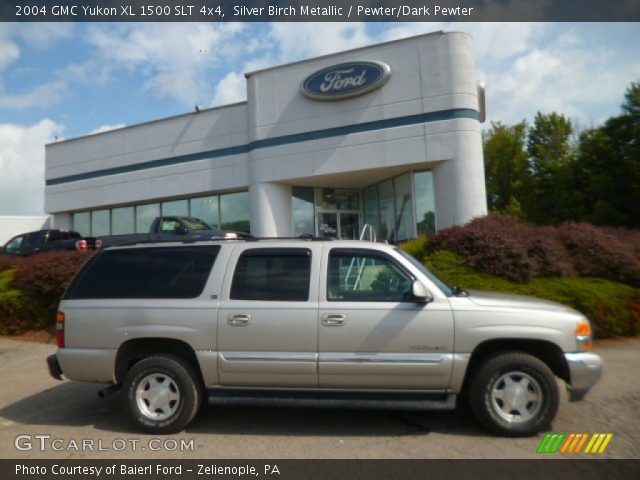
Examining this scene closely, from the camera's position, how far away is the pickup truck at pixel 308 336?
4.39 metres

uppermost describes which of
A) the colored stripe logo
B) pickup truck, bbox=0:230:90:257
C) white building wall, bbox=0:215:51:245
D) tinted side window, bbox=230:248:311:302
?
white building wall, bbox=0:215:51:245

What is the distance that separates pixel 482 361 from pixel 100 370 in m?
3.85

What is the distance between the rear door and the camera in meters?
4.54

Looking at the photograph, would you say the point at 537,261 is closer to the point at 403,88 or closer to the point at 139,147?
the point at 403,88

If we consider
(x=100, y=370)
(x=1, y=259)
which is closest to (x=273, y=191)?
(x=1, y=259)

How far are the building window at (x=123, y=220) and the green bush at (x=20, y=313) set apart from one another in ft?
44.0

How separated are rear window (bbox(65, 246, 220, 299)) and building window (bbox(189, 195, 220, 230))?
52.8 ft

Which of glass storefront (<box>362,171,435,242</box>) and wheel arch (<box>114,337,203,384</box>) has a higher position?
glass storefront (<box>362,171,435,242</box>)

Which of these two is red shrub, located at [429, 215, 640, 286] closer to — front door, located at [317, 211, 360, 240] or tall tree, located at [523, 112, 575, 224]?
front door, located at [317, 211, 360, 240]

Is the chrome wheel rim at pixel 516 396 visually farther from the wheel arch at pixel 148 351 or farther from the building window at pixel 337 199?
the building window at pixel 337 199

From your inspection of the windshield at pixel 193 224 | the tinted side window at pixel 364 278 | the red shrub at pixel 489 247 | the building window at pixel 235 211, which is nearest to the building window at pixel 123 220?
the building window at pixel 235 211

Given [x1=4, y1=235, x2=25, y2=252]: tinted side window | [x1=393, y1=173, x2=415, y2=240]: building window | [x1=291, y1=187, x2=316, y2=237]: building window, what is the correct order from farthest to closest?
[x1=291, y1=187, x2=316, y2=237]: building window, [x1=393, y1=173, x2=415, y2=240]: building window, [x1=4, y1=235, x2=25, y2=252]: tinted side window

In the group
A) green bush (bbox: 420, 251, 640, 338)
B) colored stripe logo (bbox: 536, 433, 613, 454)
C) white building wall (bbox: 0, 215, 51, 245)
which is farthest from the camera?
white building wall (bbox: 0, 215, 51, 245)

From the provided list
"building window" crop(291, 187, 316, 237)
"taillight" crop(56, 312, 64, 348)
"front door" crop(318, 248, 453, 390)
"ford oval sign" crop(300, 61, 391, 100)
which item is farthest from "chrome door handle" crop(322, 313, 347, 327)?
"building window" crop(291, 187, 316, 237)
